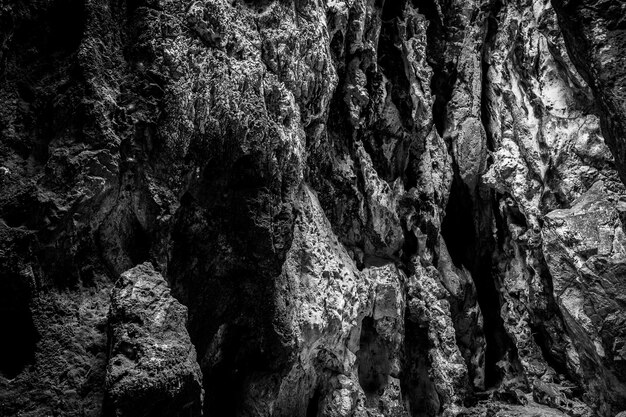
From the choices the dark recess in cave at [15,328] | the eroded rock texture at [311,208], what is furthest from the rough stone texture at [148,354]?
the dark recess in cave at [15,328]

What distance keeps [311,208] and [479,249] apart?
6109 millimetres

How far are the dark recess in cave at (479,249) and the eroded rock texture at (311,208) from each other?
5cm

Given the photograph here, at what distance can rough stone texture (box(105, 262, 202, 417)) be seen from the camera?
3854 millimetres

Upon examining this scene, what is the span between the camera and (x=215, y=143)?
559 cm

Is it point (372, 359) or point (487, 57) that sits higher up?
point (487, 57)

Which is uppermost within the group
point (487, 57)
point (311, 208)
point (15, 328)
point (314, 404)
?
point (487, 57)

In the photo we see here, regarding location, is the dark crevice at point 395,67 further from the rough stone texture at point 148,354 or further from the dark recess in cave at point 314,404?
the rough stone texture at point 148,354

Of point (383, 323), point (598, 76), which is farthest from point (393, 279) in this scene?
point (598, 76)

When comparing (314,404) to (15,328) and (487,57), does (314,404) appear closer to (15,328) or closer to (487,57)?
(15,328)

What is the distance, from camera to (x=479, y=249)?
12406 millimetres

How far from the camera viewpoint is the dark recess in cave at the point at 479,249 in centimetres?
1219

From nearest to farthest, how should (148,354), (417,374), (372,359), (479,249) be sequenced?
(148,354), (372,359), (417,374), (479,249)

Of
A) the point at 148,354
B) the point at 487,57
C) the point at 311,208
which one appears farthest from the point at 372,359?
the point at 487,57

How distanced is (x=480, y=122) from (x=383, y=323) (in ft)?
19.1
